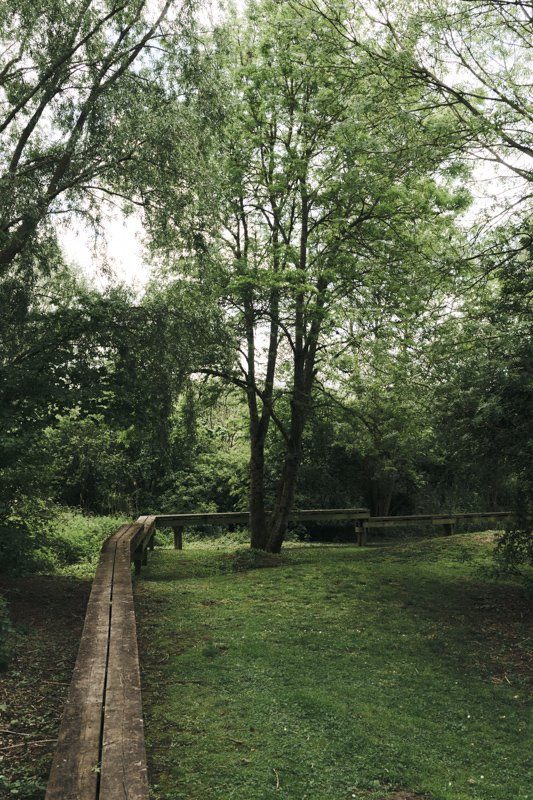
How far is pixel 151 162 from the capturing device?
855cm

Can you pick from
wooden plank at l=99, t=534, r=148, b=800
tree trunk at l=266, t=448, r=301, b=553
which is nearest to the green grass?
wooden plank at l=99, t=534, r=148, b=800

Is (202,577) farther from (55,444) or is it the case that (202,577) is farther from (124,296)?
(124,296)

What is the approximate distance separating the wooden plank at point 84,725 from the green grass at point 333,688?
604 millimetres

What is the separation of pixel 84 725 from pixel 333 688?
2532 mm

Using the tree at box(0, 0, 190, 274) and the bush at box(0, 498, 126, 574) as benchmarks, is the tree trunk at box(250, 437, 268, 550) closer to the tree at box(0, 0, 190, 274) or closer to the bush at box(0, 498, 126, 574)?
the bush at box(0, 498, 126, 574)

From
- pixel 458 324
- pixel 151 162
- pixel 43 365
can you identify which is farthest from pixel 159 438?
pixel 458 324

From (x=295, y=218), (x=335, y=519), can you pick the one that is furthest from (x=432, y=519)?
(x=295, y=218)

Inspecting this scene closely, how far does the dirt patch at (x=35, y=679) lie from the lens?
3.53m

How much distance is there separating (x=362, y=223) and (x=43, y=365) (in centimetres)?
690

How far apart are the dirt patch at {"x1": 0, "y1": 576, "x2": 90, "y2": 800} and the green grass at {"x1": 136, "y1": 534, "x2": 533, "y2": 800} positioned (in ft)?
2.15

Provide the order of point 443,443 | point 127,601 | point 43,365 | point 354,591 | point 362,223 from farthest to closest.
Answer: point 362,223 < point 354,591 < point 443,443 < point 43,365 < point 127,601

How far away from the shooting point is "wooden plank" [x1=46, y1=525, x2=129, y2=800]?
258cm

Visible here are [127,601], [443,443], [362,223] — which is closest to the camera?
[127,601]

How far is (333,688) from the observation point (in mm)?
5074
